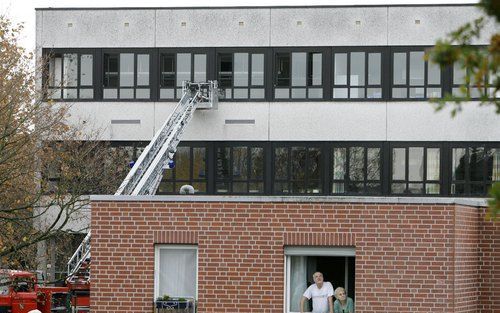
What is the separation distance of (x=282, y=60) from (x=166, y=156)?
24.7 feet

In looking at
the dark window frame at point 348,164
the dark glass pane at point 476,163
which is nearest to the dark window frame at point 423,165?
the dark window frame at point 348,164

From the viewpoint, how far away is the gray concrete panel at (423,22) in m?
44.7

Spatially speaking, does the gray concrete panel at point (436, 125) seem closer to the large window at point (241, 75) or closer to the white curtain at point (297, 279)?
the large window at point (241, 75)

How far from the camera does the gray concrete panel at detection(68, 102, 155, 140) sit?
46.1m

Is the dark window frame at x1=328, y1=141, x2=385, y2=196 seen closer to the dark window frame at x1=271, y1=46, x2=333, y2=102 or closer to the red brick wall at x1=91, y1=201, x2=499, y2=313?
the dark window frame at x1=271, y1=46, x2=333, y2=102

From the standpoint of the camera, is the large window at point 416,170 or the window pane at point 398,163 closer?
the large window at point 416,170

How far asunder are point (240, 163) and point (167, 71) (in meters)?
4.22

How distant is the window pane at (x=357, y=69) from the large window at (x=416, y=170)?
2.66m

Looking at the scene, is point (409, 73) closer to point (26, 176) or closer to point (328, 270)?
point (26, 176)

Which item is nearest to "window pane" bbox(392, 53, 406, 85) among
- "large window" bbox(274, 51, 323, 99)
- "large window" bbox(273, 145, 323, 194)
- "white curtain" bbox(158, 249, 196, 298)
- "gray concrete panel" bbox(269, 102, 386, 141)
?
"gray concrete panel" bbox(269, 102, 386, 141)

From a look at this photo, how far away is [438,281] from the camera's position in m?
21.4

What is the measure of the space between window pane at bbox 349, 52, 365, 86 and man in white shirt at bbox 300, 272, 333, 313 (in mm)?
24400

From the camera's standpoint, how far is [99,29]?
46719 millimetres

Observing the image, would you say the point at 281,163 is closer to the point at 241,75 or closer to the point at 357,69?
the point at 241,75
